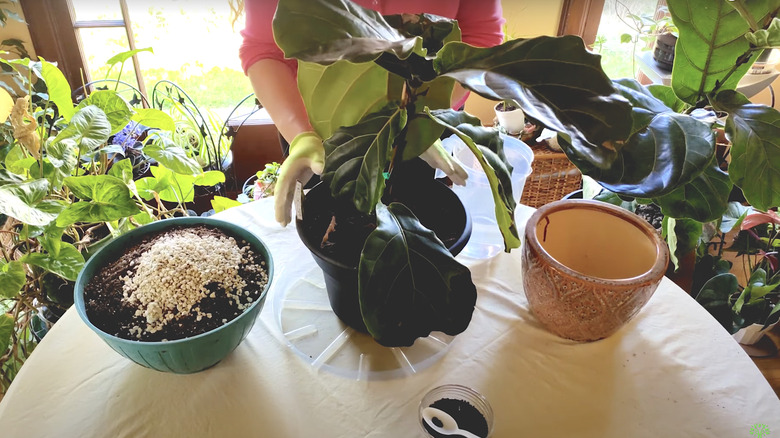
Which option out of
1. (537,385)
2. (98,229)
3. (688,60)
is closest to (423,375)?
(537,385)

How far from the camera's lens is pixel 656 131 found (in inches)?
24.3

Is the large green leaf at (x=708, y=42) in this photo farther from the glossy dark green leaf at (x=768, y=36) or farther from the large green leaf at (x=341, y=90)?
the large green leaf at (x=341, y=90)

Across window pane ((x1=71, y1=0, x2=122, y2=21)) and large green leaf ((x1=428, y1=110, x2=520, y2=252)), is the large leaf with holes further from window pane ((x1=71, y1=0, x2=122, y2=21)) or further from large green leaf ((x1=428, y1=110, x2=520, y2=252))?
window pane ((x1=71, y1=0, x2=122, y2=21))

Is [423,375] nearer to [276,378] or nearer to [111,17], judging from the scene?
[276,378]

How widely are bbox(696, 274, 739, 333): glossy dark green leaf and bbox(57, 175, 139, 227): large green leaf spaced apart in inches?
46.9

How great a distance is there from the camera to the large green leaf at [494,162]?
1.80ft

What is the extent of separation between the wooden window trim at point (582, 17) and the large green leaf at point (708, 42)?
1.50 meters

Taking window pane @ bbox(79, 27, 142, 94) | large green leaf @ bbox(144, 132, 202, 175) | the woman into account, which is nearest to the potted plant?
the woman

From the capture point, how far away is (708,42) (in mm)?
688

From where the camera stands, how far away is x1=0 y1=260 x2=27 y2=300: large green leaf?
78cm

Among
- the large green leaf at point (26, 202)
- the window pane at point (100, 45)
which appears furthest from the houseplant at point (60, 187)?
the window pane at point (100, 45)

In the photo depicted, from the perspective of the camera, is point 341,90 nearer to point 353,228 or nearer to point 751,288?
point 353,228

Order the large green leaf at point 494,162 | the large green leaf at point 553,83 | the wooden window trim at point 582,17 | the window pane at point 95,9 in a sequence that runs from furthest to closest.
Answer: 1. the wooden window trim at point 582,17
2. the window pane at point 95,9
3. the large green leaf at point 494,162
4. the large green leaf at point 553,83

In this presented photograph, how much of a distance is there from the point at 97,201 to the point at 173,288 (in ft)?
0.84
